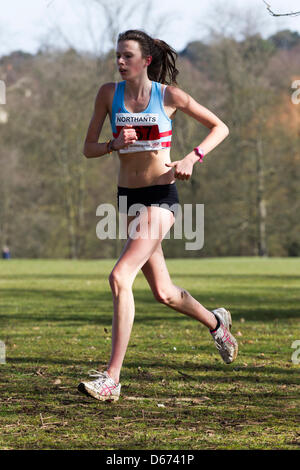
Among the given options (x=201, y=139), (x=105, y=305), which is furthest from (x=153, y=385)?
(x=201, y=139)

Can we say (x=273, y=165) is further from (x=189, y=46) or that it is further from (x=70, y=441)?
(x=70, y=441)

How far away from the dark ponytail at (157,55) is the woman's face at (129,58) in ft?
0.16

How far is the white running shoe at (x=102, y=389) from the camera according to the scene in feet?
15.3

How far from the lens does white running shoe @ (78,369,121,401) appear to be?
466 centimetres

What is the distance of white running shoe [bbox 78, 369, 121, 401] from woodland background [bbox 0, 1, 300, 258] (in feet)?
133

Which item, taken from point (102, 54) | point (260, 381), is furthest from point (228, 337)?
point (102, 54)

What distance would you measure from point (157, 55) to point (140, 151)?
73 centimetres

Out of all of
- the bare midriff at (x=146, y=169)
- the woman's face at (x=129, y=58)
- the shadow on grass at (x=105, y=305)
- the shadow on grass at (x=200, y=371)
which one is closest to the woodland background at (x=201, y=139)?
the shadow on grass at (x=105, y=305)

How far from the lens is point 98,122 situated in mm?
5285

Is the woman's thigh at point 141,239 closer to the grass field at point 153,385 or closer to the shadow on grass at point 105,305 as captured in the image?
the grass field at point 153,385

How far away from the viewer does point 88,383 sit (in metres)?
4.68

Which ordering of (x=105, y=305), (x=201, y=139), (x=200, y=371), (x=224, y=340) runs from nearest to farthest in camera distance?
(x=224, y=340)
(x=200, y=371)
(x=105, y=305)
(x=201, y=139)

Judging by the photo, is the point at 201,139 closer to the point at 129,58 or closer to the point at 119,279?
the point at 129,58

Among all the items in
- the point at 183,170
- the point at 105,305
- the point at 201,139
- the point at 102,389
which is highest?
the point at 201,139
